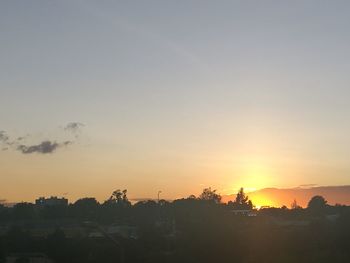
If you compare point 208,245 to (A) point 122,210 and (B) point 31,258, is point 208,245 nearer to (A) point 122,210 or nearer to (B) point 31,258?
(B) point 31,258

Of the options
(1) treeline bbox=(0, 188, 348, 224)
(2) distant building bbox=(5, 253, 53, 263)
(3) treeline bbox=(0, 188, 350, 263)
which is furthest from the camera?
(1) treeline bbox=(0, 188, 348, 224)

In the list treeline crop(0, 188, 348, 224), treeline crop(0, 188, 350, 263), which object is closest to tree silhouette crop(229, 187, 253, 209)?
treeline crop(0, 188, 348, 224)

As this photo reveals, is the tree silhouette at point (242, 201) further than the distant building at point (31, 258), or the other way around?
the tree silhouette at point (242, 201)

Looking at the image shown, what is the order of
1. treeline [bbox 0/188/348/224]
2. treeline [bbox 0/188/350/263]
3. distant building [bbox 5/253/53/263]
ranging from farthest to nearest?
treeline [bbox 0/188/348/224] < distant building [bbox 5/253/53/263] < treeline [bbox 0/188/350/263]

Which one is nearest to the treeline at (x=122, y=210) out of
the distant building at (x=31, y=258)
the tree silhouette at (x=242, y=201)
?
the tree silhouette at (x=242, y=201)

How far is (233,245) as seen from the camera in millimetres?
39906

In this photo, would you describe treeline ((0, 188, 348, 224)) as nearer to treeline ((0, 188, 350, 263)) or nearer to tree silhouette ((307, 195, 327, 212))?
tree silhouette ((307, 195, 327, 212))

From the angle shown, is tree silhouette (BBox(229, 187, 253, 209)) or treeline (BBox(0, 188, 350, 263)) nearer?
treeline (BBox(0, 188, 350, 263))

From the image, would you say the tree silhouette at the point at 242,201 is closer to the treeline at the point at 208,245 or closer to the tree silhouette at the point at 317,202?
the tree silhouette at the point at 317,202

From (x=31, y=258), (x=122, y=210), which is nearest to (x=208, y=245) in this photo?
(x=31, y=258)

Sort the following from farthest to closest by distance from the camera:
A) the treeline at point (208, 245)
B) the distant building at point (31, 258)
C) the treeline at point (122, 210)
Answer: the treeline at point (122, 210) < the distant building at point (31, 258) < the treeline at point (208, 245)

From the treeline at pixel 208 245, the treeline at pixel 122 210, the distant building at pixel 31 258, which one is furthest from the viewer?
the treeline at pixel 122 210

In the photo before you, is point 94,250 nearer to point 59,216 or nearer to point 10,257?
point 10,257

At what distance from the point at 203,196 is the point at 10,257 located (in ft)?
254
